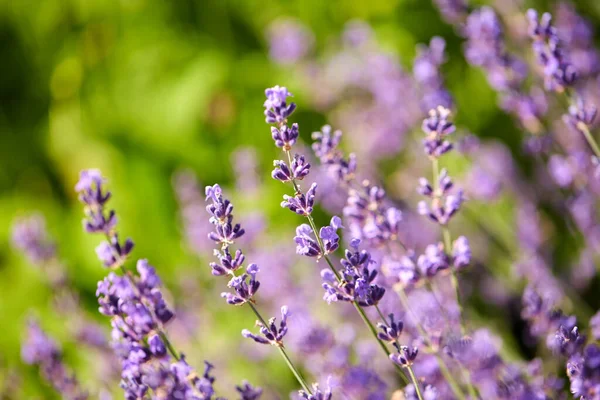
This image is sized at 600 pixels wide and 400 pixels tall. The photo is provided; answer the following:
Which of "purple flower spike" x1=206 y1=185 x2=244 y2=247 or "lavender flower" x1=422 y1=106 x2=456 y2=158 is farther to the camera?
"lavender flower" x1=422 y1=106 x2=456 y2=158

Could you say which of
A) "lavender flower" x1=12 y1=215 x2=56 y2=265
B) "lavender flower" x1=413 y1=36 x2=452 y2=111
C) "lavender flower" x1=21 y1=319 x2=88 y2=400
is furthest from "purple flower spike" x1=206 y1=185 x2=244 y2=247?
"lavender flower" x1=12 y1=215 x2=56 y2=265

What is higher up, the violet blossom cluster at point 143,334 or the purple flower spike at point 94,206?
the purple flower spike at point 94,206

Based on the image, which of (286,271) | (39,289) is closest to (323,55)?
Answer: (286,271)

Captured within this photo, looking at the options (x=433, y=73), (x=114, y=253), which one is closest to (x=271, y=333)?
(x=114, y=253)

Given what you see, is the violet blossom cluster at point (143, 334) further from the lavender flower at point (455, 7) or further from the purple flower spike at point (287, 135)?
the lavender flower at point (455, 7)

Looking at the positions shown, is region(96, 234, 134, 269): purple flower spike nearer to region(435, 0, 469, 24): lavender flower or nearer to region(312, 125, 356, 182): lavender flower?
region(312, 125, 356, 182): lavender flower

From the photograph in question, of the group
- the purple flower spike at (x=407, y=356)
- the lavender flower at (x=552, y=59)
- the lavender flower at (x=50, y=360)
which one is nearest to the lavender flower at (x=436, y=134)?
the lavender flower at (x=552, y=59)

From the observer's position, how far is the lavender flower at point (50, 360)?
1.71 m

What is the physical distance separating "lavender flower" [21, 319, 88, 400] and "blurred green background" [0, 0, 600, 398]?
5.46 ft

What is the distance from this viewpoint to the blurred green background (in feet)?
12.0

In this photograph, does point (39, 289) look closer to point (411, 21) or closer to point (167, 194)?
point (167, 194)

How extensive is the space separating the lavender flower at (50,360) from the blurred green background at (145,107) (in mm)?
1664

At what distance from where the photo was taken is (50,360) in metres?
1.80

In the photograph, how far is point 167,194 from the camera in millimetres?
3746
